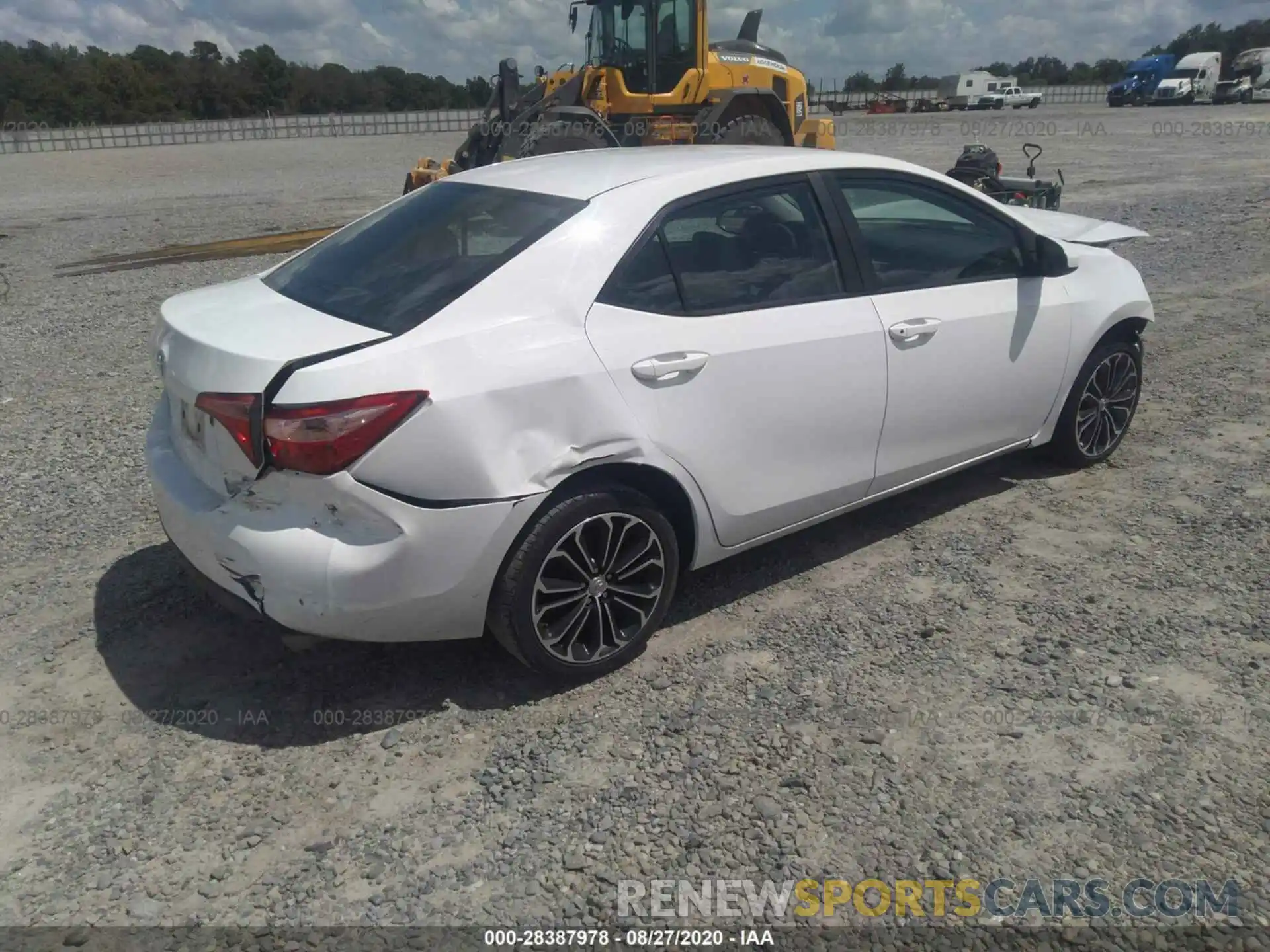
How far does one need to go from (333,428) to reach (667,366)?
111 cm

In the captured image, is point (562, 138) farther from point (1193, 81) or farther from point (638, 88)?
point (1193, 81)

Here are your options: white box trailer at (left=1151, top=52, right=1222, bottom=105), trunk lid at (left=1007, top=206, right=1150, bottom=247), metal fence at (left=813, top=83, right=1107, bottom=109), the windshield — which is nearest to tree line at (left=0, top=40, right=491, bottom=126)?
metal fence at (left=813, top=83, right=1107, bottom=109)

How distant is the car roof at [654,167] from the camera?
364 centimetres

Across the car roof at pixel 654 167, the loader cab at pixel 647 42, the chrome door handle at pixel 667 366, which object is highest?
the loader cab at pixel 647 42

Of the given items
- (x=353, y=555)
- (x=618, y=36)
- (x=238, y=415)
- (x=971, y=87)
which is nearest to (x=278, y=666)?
(x=353, y=555)

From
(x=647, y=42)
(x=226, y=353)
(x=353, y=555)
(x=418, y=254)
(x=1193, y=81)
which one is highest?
(x=647, y=42)

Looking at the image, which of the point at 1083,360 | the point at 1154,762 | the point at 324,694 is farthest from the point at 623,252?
the point at 1083,360

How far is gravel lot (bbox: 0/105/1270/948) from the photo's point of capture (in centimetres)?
263

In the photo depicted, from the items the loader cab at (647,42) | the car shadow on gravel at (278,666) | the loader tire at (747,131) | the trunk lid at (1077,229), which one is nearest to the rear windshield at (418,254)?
the car shadow on gravel at (278,666)

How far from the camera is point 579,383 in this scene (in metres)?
3.13

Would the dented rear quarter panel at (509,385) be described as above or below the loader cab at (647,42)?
below

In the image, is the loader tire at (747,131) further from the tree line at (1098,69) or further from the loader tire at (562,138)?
the tree line at (1098,69)

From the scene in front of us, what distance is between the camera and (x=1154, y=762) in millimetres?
2957

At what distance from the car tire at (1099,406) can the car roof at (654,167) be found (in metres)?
1.40
